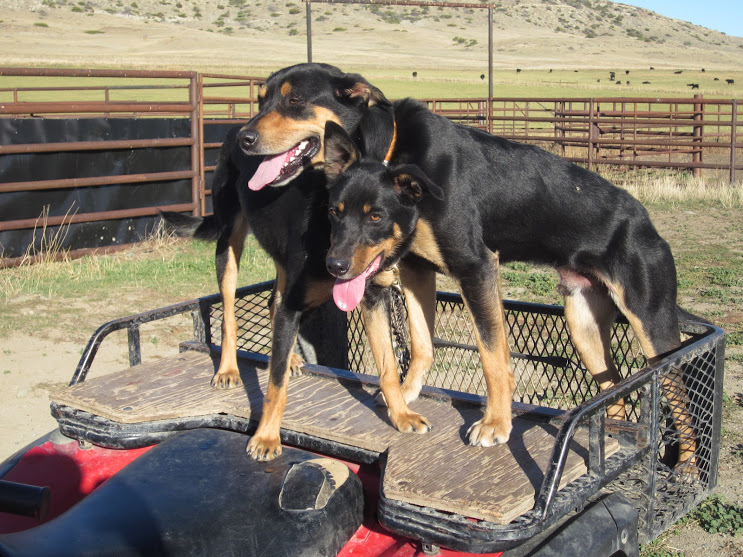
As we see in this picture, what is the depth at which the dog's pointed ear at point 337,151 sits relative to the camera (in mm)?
3018

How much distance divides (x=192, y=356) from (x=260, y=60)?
58.6 m

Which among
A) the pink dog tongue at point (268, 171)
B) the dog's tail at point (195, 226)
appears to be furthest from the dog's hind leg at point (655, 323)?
the dog's tail at point (195, 226)

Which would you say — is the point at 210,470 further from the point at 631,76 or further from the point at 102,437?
the point at 631,76

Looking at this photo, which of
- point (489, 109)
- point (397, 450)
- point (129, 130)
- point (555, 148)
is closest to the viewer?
point (397, 450)

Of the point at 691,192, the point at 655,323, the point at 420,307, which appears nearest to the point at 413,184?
the point at 420,307

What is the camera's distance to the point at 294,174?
11.4 ft

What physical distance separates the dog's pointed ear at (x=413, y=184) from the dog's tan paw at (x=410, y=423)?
2.62 ft

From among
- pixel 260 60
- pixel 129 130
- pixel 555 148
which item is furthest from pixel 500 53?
pixel 129 130

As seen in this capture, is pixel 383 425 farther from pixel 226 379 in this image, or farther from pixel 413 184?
pixel 413 184

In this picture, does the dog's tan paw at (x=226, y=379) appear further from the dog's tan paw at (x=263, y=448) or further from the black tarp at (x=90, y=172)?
the black tarp at (x=90, y=172)

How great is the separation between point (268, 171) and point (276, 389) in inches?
42.9

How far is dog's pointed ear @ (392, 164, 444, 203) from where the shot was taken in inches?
112

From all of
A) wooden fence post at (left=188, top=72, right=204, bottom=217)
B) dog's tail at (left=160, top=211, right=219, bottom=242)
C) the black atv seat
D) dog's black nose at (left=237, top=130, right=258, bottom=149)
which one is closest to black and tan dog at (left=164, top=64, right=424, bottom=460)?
dog's black nose at (left=237, top=130, right=258, bottom=149)

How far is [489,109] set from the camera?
1892 centimetres
